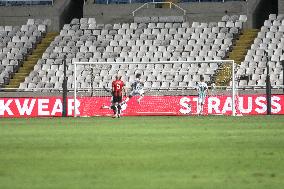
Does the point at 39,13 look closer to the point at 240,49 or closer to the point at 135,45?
the point at 135,45

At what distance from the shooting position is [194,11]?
52438 millimetres

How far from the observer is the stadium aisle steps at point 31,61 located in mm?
48781

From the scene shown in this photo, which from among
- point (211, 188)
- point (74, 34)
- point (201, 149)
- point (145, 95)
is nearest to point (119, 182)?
point (211, 188)

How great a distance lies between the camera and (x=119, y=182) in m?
11.3

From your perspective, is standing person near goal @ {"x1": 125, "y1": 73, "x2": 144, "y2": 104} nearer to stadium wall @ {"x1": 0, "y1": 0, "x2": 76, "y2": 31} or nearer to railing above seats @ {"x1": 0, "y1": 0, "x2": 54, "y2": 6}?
stadium wall @ {"x1": 0, "y1": 0, "x2": 76, "y2": 31}

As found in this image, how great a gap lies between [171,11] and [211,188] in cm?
4282

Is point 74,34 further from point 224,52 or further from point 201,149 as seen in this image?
point 201,149

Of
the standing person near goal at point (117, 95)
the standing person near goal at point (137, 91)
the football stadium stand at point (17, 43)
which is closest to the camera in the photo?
the standing person near goal at point (117, 95)

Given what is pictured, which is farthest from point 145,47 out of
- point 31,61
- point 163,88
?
point 163,88

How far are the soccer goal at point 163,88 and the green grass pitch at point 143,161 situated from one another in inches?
712

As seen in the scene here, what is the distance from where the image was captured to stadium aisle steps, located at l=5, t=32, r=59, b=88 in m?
48.8

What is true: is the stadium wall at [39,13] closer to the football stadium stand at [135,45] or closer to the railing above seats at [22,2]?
the railing above seats at [22,2]

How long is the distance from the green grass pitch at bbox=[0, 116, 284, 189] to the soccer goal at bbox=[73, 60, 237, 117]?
59.3ft

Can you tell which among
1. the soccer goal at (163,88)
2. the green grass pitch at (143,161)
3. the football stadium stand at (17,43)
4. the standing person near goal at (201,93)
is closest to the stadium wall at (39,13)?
the football stadium stand at (17,43)
